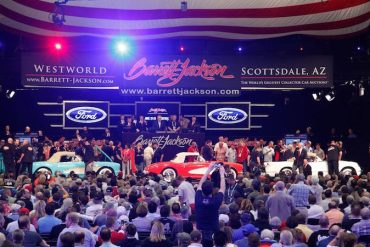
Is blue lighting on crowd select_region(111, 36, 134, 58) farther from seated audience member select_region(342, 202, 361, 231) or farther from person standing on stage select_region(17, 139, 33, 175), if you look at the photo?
seated audience member select_region(342, 202, 361, 231)

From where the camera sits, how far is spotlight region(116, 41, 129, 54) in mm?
32781

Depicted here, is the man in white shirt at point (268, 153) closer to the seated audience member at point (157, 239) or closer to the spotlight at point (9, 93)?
the spotlight at point (9, 93)

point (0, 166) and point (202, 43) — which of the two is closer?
point (0, 166)

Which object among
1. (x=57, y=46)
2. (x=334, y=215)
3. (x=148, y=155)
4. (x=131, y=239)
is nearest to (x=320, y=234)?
(x=334, y=215)

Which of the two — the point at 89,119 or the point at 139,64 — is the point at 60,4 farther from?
the point at 89,119

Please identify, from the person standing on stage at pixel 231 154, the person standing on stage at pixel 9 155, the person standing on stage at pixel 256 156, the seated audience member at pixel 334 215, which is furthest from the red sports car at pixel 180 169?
the seated audience member at pixel 334 215

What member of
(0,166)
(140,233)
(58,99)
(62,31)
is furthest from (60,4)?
(140,233)

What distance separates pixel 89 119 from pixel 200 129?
5651mm

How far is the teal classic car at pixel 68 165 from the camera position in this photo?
2814 centimetres

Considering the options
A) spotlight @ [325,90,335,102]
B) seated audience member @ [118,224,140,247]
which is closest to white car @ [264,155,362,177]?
spotlight @ [325,90,335,102]

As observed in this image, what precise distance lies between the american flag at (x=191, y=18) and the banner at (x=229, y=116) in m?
5.34

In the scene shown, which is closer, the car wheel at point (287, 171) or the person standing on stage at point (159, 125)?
the car wheel at point (287, 171)

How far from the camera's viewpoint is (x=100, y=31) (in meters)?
32.5

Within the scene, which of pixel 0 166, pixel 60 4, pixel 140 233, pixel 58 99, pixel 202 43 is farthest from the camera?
pixel 58 99
